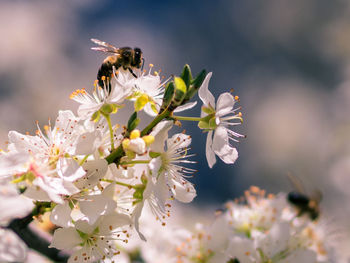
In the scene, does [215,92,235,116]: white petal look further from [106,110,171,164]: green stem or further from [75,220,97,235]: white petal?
[75,220,97,235]: white petal

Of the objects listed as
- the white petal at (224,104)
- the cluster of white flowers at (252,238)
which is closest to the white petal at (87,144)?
the white petal at (224,104)

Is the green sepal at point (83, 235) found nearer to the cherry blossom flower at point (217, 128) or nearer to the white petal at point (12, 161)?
the white petal at point (12, 161)

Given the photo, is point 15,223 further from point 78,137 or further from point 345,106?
point 345,106

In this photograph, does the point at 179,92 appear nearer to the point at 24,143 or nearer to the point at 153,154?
the point at 153,154

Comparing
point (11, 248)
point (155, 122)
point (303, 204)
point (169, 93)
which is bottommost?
point (11, 248)

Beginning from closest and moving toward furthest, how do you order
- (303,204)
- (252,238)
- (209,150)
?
1. (209,150)
2. (252,238)
3. (303,204)

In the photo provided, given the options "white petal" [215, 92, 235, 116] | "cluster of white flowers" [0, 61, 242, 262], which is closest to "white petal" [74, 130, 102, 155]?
"cluster of white flowers" [0, 61, 242, 262]

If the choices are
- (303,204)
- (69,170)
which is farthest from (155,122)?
(303,204)

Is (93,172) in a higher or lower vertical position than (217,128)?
lower
